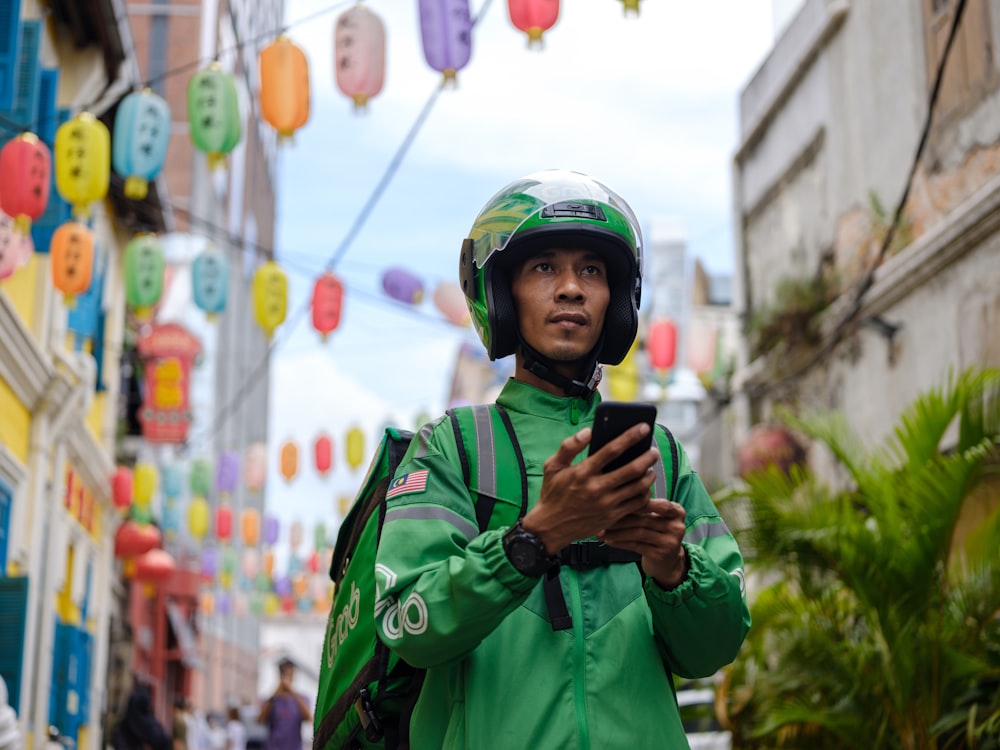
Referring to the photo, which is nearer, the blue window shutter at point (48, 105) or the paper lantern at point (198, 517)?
the blue window shutter at point (48, 105)

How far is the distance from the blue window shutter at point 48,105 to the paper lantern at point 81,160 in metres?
1.53

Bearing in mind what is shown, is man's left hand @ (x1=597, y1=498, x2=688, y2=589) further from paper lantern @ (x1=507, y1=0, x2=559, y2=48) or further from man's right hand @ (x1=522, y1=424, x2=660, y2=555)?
paper lantern @ (x1=507, y1=0, x2=559, y2=48)

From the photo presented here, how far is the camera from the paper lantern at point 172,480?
25.2 meters

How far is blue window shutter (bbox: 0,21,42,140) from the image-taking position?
10914 mm

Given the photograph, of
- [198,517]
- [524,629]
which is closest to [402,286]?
[198,517]

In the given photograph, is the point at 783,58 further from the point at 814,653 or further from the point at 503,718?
the point at 503,718

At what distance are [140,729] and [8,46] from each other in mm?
7145

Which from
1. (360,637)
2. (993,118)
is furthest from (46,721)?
(360,637)

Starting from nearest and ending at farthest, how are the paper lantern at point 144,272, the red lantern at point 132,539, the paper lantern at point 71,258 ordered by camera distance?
the paper lantern at point 71,258 < the paper lantern at point 144,272 < the red lantern at point 132,539

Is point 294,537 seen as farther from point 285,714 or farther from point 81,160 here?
point 81,160

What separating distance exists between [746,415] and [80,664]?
9149 millimetres

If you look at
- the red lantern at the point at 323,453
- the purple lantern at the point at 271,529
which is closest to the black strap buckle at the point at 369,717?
the red lantern at the point at 323,453

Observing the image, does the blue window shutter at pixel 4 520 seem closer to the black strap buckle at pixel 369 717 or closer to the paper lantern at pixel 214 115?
the paper lantern at pixel 214 115

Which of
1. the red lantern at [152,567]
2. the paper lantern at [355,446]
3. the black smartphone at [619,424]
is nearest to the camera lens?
the black smartphone at [619,424]
